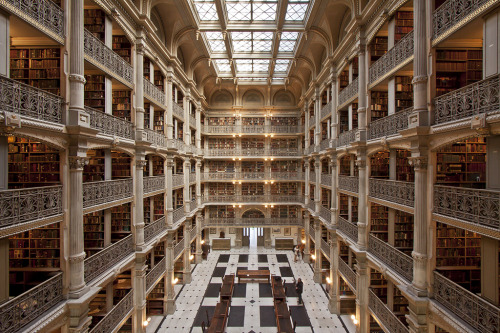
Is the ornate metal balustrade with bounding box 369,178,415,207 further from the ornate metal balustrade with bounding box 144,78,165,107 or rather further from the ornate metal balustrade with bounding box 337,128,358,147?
the ornate metal balustrade with bounding box 144,78,165,107

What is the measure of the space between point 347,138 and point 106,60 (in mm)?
8709

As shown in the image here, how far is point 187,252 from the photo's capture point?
598 inches

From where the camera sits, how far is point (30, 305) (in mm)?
4738

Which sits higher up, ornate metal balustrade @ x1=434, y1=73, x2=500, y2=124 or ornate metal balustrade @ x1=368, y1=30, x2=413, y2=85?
ornate metal balustrade @ x1=368, y1=30, x2=413, y2=85

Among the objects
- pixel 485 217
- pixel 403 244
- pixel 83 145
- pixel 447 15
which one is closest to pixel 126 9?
pixel 83 145

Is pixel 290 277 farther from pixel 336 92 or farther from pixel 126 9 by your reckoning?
pixel 126 9

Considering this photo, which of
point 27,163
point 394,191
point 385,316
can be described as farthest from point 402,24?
point 27,163

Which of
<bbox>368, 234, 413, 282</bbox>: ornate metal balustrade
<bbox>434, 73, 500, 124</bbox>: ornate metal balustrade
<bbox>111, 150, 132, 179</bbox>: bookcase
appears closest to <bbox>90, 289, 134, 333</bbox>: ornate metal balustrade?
<bbox>111, 150, 132, 179</bbox>: bookcase

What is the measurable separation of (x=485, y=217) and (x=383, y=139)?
3491 mm

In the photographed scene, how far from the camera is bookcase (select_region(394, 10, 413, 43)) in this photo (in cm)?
755

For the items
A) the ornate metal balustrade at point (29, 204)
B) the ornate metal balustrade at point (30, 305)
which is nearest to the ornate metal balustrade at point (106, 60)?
the ornate metal balustrade at point (29, 204)

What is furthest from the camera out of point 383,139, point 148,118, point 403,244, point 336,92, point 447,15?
point 336,92

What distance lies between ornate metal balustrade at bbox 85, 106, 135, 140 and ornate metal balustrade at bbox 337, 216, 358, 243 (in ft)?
27.9

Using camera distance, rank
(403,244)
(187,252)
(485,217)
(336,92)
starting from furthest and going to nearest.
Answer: (187,252), (336,92), (403,244), (485,217)
